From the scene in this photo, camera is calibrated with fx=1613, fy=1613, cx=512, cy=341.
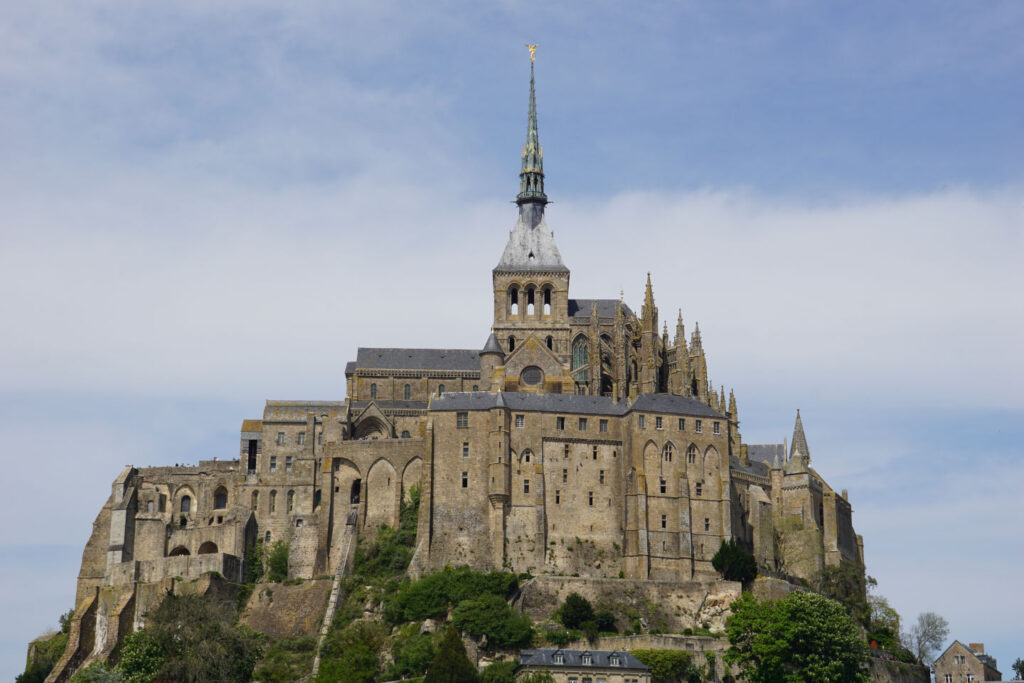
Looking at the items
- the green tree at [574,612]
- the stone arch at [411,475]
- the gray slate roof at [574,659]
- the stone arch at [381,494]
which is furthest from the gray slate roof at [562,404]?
the gray slate roof at [574,659]

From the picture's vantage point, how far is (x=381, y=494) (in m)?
116

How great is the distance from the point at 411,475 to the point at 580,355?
770 inches

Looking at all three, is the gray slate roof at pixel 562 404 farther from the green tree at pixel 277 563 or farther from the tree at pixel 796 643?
the tree at pixel 796 643

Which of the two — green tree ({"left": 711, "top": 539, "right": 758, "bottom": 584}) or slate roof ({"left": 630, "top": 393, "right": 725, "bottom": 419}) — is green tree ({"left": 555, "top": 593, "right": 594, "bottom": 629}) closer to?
green tree ({"left": 711, "top": 539, "right": 758, "bottom": 584})

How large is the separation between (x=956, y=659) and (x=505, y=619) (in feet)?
138

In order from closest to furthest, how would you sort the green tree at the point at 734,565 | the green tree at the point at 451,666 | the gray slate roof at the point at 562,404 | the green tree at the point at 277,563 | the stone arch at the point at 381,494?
the green tree at the point at 451,666
the green tree at the point at 734,565
the gray slate roof at the point at 562,404
the green tree at the point at 277,563
the stone arch at the point at 381,494

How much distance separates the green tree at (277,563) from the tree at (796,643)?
108 feet

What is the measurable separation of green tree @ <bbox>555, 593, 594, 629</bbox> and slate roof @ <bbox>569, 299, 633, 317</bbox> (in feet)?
109

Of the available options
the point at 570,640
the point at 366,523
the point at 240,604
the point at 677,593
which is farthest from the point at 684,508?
the point at 240,604

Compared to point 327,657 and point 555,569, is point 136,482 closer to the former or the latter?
point 327,657

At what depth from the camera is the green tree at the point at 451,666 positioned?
94.5 m

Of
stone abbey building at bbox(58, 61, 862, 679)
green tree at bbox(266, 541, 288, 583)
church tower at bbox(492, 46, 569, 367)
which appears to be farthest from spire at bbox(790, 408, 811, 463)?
green tree at bbox(266, 541, 288, 583)

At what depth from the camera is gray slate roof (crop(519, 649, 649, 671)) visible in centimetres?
9694

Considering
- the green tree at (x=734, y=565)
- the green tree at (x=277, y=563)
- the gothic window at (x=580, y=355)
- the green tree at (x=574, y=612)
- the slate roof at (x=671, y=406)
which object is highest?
the gothic window at (x=580, y=355)
